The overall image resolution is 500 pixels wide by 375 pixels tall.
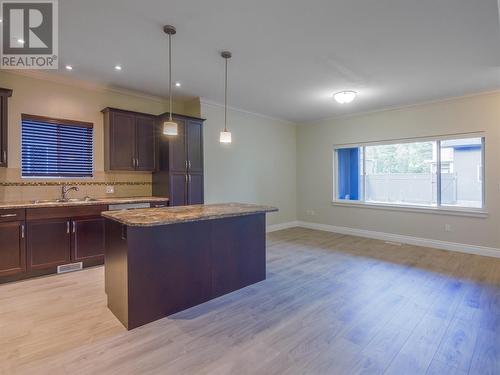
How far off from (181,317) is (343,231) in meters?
4.70

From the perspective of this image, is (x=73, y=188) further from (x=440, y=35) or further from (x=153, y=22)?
(x=440, y=35)

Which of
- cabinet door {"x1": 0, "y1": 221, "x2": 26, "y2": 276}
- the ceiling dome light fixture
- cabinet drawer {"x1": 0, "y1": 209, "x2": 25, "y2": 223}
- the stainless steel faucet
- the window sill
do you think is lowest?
cabinet door {"x1": 0, "y1": 221, "x2": 26, "y2": 276}

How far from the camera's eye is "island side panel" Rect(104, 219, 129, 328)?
2318 mm

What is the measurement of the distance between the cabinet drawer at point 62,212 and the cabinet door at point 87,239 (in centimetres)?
9

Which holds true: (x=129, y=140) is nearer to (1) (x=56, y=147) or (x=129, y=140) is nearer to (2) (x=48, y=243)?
(1) (x=56, y=147)

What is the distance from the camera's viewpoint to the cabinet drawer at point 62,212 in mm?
3359

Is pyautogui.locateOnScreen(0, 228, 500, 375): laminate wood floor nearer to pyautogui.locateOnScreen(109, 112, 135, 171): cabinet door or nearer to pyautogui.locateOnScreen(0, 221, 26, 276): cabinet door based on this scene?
pyautogui.locateOnScreen(0, 221, 26, 276): cabinet door

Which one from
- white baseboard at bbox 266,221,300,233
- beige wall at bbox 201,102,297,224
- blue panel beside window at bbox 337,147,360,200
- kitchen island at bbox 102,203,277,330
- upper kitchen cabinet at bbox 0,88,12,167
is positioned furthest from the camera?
white baseboard at bbox 266,221,300,233

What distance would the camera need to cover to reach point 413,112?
5215 millimetres

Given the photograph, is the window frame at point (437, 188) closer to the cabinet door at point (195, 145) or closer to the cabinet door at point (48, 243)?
the cabinet door at point (195, 145)

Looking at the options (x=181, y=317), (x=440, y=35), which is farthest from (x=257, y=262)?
(x=440, y=35)

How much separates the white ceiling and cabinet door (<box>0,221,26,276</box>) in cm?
218

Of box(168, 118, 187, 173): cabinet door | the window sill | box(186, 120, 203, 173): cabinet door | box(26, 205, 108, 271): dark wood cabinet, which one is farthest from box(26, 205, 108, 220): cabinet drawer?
the window sill

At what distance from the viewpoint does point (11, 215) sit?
3217 millimetres
